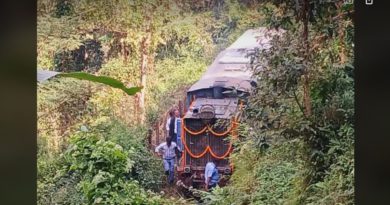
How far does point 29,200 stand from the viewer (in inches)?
98.7

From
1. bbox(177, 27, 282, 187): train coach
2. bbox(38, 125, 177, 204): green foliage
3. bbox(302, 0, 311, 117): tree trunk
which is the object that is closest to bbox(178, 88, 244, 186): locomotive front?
bbox(177, 27, 282, 187): train coach

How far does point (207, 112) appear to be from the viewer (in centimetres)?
277

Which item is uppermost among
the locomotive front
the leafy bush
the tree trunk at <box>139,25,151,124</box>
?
the tree trunk at <box>139,25,151,124</box>

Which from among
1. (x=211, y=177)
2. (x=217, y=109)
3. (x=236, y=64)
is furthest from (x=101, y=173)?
(x=236, y=64)

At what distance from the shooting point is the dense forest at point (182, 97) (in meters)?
2.75

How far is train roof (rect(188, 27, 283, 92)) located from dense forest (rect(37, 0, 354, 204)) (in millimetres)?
35

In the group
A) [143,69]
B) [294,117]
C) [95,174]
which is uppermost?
[143,69]

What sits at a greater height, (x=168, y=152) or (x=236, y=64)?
(x=236, y=64)

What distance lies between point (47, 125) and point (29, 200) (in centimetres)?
40

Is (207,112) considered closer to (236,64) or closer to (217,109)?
(217,109)

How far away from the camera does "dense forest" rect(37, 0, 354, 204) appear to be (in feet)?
9.01

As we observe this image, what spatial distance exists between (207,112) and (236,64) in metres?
0.28

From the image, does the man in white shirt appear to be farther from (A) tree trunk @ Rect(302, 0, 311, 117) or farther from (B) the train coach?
(A) tree trunk @ Rect(302, 0, 311, 117)

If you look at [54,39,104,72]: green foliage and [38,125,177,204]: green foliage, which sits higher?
[54,39,104,72]: green foliage
